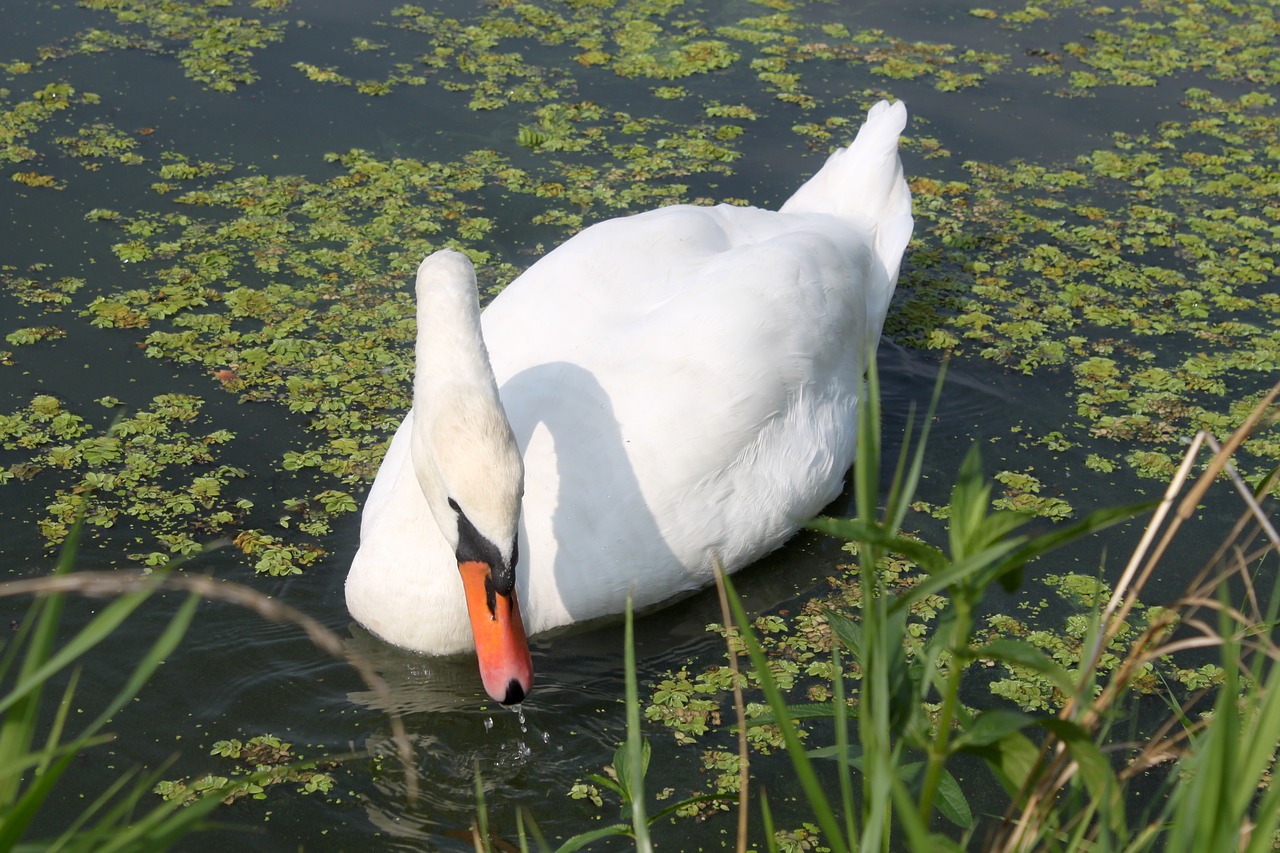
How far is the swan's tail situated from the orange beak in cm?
291

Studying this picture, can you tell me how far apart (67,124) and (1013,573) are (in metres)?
6.57

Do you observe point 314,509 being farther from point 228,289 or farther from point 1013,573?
point 1013,573

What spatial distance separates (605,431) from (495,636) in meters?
0.97

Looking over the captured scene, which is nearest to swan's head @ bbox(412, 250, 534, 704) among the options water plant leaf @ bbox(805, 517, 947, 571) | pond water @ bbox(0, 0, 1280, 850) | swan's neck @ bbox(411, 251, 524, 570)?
swan's neck @ bbox(411, 251, 524, 570)

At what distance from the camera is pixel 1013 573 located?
7.00ft

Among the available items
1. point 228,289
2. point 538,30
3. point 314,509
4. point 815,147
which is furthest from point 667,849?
point 538,30

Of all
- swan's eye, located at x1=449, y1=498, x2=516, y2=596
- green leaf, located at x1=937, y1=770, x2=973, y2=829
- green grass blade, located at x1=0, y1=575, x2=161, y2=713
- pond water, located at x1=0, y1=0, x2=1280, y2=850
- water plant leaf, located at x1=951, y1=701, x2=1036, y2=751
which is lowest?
pond water, located at x1=0, y1=0, x2=1280, y2=850

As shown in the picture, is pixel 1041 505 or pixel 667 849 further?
pixel 1041 505

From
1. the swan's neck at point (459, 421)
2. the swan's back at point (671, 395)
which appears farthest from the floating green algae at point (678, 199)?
the swan's neck at point (459, 421)

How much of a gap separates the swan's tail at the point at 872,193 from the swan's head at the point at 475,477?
2.61 m

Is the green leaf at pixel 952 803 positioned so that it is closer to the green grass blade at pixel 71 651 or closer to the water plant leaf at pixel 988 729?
the water plant leaf at pixel 988 729

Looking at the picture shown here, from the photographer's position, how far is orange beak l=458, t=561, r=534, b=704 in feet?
11.7

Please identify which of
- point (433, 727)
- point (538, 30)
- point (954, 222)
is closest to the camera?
point (433, 727)

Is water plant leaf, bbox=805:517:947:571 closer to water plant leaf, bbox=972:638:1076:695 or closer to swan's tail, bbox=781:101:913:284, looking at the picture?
water plant leaf, bbox=972:638:1076:695
